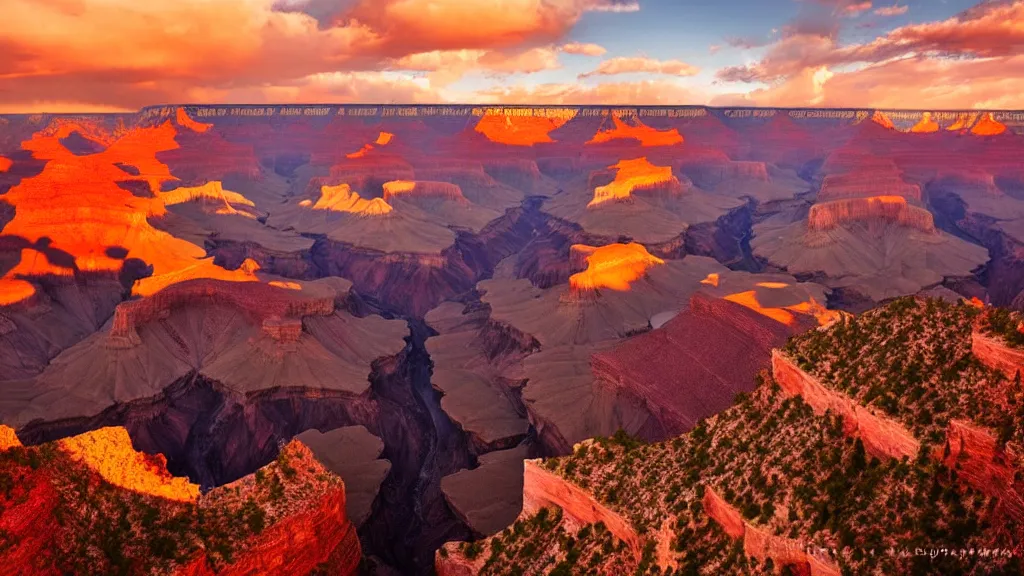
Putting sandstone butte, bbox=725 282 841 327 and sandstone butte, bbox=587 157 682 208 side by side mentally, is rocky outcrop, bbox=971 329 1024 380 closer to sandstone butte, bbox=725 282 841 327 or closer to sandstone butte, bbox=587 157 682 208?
sandstone butte, bbox=725 282 841 327

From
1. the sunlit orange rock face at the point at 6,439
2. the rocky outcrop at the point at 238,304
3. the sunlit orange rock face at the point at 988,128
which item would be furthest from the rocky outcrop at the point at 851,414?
the sunlit orange rock face at the point at 988,128

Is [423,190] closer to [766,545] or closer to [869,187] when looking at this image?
[869,187]

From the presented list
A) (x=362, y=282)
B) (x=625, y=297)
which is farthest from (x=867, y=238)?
(x=362, y=282)

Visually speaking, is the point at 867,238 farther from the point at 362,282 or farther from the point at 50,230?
the point at 50,230

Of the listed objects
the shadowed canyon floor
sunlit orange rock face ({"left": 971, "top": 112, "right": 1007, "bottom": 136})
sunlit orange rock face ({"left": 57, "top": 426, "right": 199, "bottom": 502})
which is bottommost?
the shadowed canyon floor

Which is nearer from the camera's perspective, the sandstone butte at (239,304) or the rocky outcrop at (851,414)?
the rocky outcrop at (851,414)

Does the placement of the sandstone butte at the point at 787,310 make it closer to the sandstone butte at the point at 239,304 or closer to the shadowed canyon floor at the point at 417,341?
the shadowed canyon floor at the point at 417,341

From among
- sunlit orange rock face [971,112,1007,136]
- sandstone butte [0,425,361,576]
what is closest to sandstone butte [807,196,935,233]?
sunlit orange rock face [971,112,1007,136]
